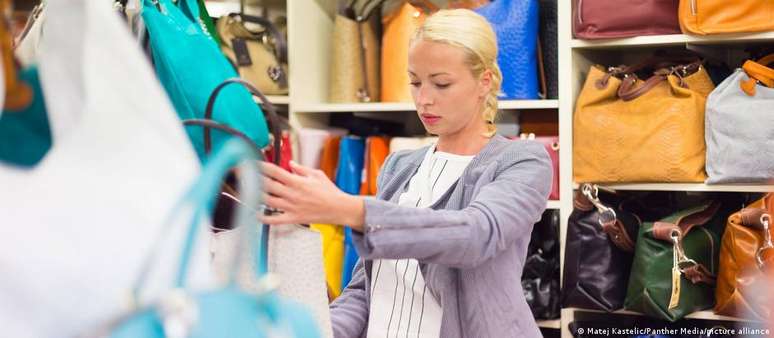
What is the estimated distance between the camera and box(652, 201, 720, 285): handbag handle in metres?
2.25

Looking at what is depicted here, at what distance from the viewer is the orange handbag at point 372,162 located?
2.69 meters

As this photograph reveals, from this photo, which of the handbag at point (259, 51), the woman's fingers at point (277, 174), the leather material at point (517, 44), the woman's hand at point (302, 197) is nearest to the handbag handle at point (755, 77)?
the leather material at point (517, 44)

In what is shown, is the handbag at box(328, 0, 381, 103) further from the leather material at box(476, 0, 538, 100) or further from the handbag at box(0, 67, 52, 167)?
the handbag at box(0, 67, 52, 167)

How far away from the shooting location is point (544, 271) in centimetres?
247

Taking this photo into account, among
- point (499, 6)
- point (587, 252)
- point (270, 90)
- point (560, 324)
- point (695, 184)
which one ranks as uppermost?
point (499, 6)

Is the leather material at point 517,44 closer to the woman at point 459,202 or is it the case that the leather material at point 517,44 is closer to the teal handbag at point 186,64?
the woman at point 459,202

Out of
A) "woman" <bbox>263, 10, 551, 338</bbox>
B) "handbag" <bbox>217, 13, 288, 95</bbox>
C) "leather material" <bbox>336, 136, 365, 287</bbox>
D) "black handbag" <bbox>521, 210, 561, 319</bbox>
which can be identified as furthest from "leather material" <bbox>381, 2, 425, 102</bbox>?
"woman" <bbox>263, 10, 551, 338</bbox>

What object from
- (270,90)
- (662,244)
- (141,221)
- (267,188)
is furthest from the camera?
(270,90)

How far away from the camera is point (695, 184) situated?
2.32 m

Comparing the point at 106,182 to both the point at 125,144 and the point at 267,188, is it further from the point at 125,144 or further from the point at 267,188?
the point at 267,188

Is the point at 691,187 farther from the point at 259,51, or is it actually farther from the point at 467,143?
the point at 259,51

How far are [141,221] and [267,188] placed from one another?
0.26 meters

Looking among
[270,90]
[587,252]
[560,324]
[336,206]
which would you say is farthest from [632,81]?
[336,206]

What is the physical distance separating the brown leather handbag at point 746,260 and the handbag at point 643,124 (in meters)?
0.17
